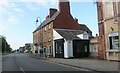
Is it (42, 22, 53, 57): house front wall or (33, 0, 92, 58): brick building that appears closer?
(33, 0, 92, 58): brick building

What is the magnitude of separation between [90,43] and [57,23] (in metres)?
11.6

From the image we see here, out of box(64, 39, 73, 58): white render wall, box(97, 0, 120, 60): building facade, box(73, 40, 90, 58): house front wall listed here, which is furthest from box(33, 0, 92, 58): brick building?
box(97, 0, 120, 60): building facade

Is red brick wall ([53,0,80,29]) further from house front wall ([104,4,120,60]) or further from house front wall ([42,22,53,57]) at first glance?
house front wall ([104,4,120,60])

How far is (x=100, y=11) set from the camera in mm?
33844

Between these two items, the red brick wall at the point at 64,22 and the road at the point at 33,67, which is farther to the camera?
the red brick wall at the point at 64,22

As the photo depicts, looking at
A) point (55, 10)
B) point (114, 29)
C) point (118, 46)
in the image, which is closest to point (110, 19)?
point (114, 29)

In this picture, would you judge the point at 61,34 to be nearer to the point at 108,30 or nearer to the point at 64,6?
the point at 64,6

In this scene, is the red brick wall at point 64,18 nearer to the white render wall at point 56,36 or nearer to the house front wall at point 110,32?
the white render wall at point 56,36

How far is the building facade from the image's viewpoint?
97.0 ft

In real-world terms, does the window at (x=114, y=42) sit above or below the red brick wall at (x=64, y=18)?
below

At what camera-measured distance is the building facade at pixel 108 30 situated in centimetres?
2956

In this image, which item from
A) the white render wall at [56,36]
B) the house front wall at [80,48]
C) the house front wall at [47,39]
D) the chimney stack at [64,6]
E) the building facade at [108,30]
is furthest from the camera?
the chimney stack at [64,6]

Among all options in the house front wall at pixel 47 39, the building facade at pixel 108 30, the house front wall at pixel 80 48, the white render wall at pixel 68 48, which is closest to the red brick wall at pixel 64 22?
the house front wall at pixel 47 39

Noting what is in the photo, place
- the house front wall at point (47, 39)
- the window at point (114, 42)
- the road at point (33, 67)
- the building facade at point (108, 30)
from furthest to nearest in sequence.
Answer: the house front wall at point (47, 39), the window at point (114, 42), the building facade at point (108, 30), the road at point (33, 67)
